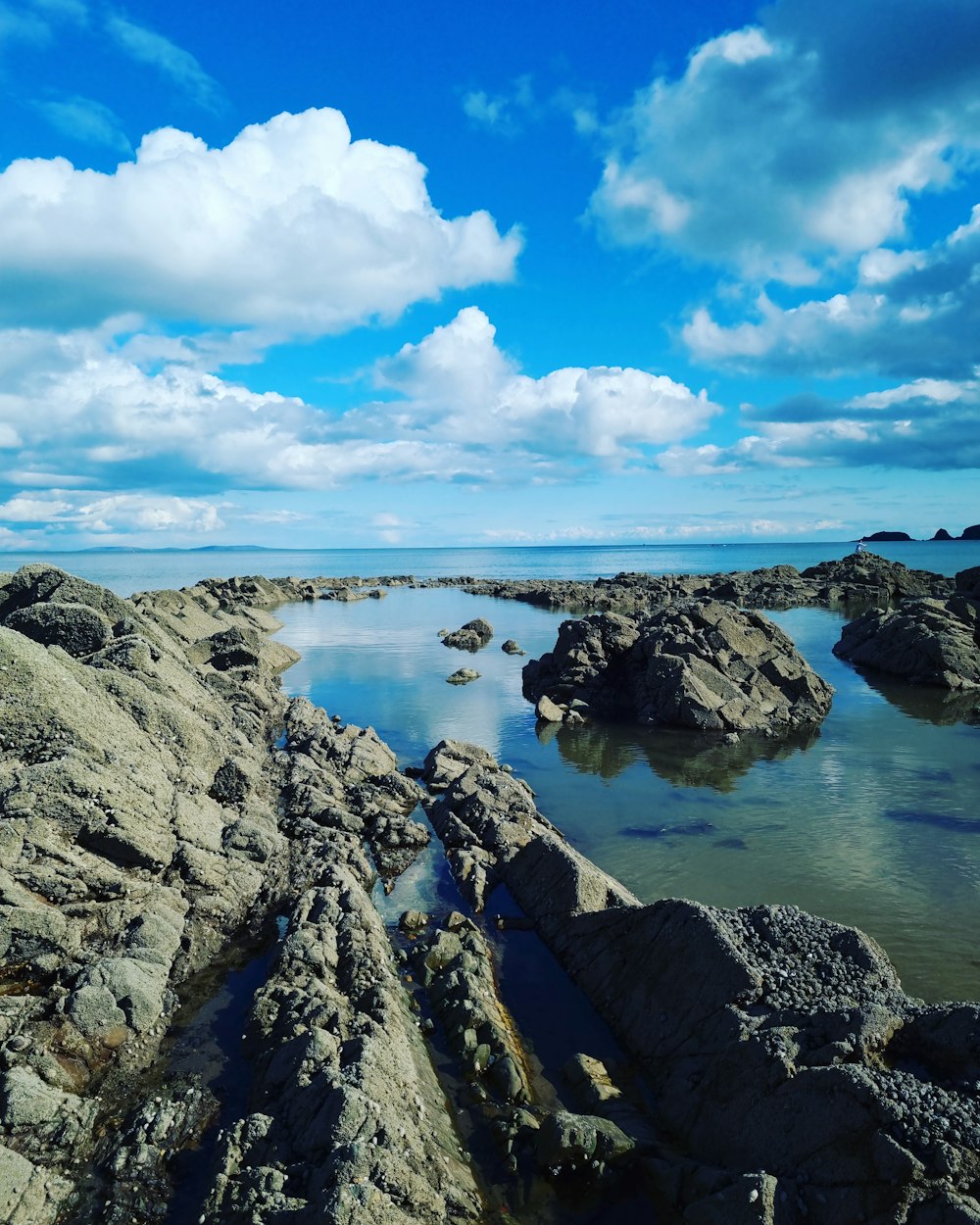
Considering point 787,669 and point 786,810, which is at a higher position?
point 787,669

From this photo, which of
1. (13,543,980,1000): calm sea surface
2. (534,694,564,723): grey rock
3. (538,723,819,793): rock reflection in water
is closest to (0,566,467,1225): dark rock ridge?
(13,543,980,1000): calm sea surface

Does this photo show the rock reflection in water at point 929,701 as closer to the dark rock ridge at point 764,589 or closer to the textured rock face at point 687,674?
the textured rock face at point 687,674

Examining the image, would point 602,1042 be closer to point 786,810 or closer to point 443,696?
point 786,810

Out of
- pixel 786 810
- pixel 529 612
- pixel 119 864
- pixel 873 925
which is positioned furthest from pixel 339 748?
pixel 529 612

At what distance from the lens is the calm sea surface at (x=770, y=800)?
54.4 feet

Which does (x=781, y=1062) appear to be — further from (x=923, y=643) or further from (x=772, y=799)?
(x=923, y=643)

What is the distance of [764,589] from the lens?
3959 inches

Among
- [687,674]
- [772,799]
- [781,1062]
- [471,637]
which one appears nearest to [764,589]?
[471,637]

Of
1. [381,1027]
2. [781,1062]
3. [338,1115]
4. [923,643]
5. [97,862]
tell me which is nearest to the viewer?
[338,1115]

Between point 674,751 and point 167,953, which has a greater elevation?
point 167,953

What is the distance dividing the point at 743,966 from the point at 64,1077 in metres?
9.41

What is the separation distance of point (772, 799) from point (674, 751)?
19.4 ft

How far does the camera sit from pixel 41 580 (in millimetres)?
24500

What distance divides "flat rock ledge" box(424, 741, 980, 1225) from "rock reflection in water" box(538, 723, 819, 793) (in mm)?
12803
